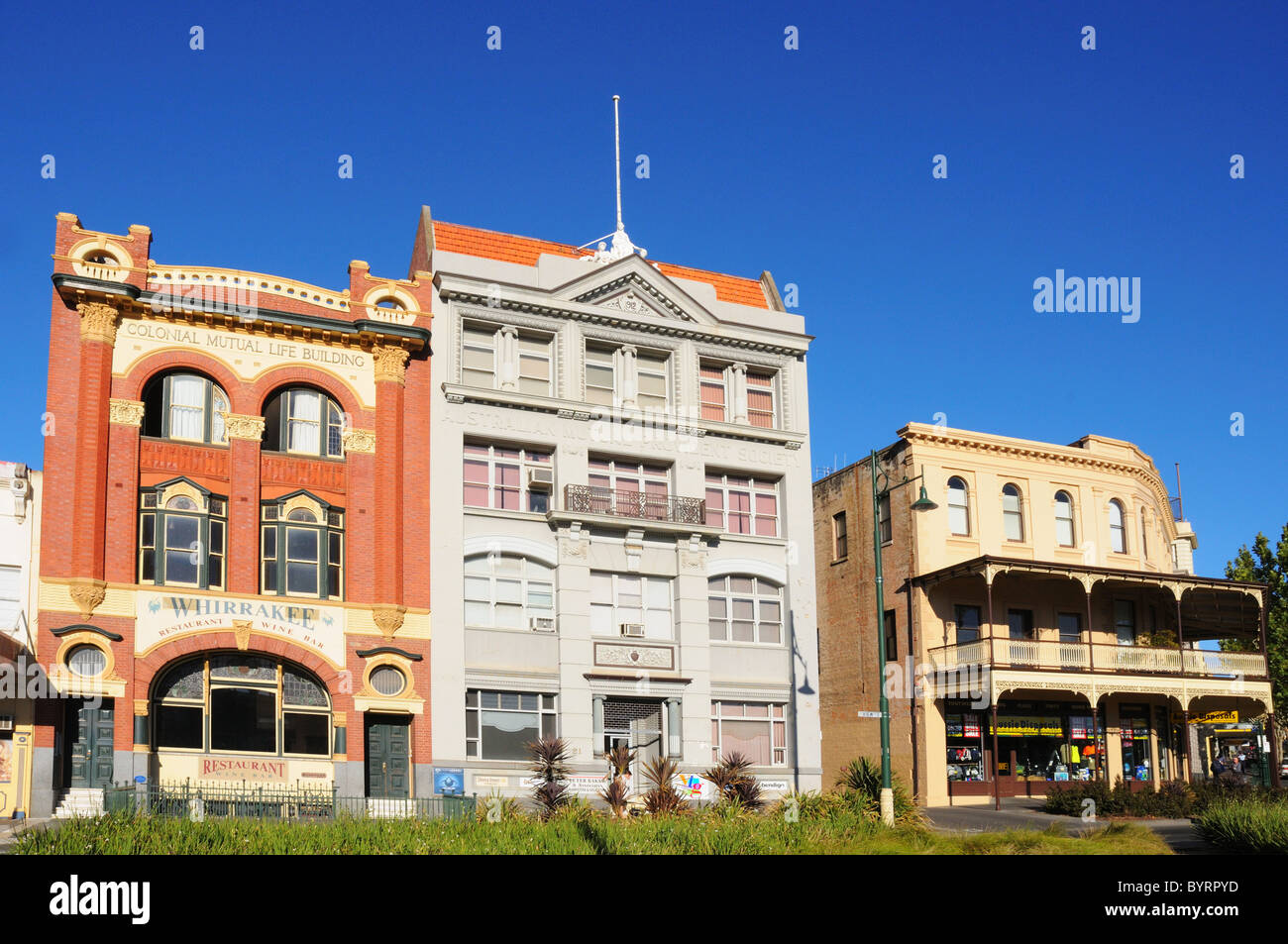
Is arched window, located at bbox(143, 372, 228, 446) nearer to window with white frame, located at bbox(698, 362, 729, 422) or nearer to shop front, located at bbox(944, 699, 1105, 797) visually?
window with white frame, located at bbox(698, 362, 729, 422)

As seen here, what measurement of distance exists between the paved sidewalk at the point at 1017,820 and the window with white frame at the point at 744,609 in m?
6.60

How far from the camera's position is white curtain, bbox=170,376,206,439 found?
34.2m

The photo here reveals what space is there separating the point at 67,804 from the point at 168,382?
405 inches

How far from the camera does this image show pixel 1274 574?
55875 mm

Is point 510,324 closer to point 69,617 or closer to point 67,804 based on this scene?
point 69,617

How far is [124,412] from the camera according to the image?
33.2 meters

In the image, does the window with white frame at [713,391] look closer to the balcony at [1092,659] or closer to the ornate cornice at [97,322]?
the balcony at [1092,659]

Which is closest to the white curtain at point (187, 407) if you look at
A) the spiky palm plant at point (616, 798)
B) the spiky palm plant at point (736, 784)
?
the spiky palm plant at point (616, 798)

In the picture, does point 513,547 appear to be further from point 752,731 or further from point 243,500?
point 752,731

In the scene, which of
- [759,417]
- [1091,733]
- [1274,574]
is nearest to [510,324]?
[759,417]

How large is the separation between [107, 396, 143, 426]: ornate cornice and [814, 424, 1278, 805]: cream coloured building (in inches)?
883

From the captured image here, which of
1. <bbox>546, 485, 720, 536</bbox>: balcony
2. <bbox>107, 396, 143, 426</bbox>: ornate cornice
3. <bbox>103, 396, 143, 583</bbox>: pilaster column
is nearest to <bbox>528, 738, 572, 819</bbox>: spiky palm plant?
<bbox>546, 485, 720, 536</bbox>: balcony

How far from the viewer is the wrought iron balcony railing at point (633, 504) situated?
37.6 metres
